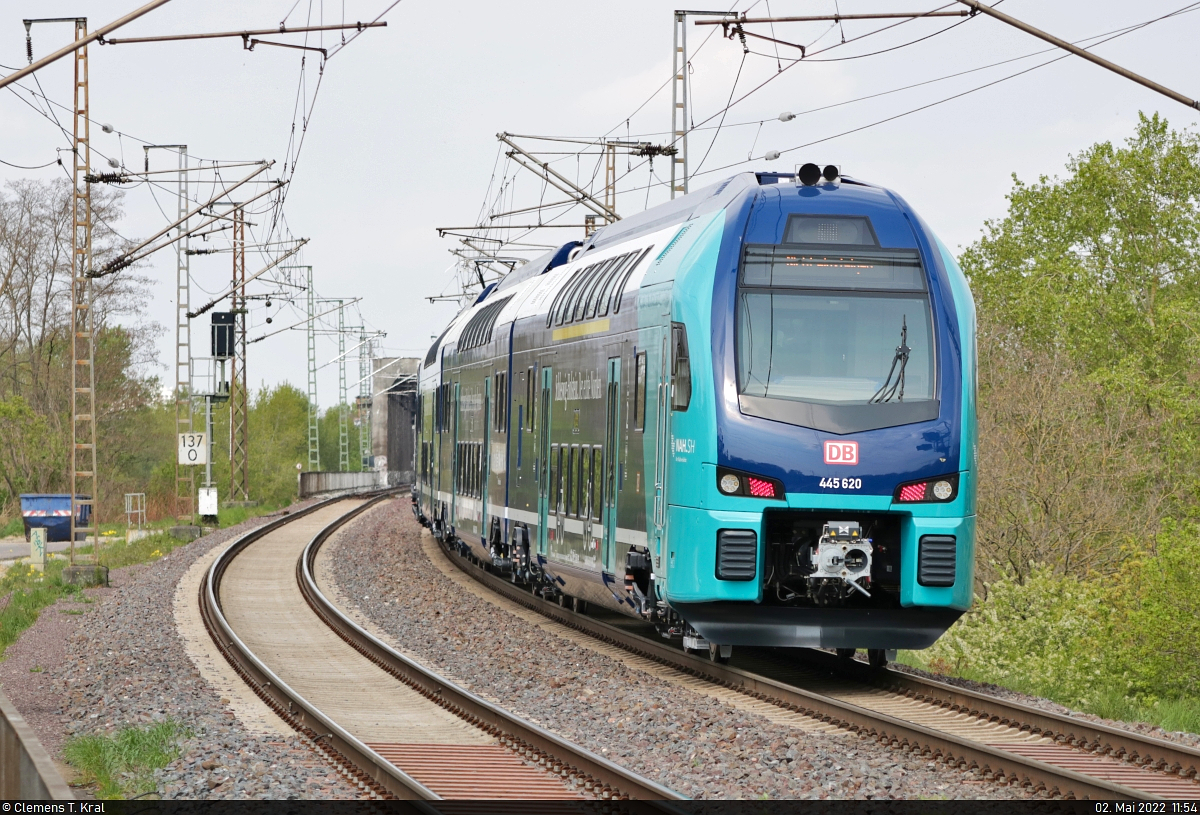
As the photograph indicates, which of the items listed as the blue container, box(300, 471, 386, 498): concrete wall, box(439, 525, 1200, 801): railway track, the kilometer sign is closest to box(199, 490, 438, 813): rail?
box(439, 525, 1200, 801): railway track

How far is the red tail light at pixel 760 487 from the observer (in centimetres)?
1170

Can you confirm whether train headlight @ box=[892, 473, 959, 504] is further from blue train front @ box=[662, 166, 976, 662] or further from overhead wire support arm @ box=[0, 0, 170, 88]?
overhead wire support arm @ box=[0, 0, 170, 88]

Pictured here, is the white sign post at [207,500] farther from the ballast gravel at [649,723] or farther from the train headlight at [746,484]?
the train headlight at [746,484]

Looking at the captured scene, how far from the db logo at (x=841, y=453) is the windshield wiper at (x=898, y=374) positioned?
0.46m

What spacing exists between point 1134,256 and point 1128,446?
Result: 51.9 ft

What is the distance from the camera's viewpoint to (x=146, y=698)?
1287 cm

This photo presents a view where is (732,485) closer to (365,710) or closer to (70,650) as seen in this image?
(365,710)

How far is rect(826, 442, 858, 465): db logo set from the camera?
11.7m

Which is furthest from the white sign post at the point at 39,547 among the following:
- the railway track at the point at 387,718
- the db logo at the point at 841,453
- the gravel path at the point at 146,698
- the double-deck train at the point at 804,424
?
the db logo at the point at 841,453

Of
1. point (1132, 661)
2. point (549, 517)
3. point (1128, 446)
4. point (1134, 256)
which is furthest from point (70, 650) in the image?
point (1134, 256)

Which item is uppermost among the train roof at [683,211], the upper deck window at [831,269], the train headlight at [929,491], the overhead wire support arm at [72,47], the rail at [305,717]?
the overhead wire support arm at [72,47]

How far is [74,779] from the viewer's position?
9.66 meters

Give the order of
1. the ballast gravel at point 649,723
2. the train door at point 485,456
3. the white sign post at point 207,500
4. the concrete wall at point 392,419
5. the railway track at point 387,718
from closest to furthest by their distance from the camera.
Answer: the ballast gravel at point 649,723 < the railway track at point 387,718 < the train door at point 485,456 < the white sign post at point 207,500 < the concrete wall at point 392,419

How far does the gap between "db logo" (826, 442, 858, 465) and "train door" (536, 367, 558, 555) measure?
19.5 ft
